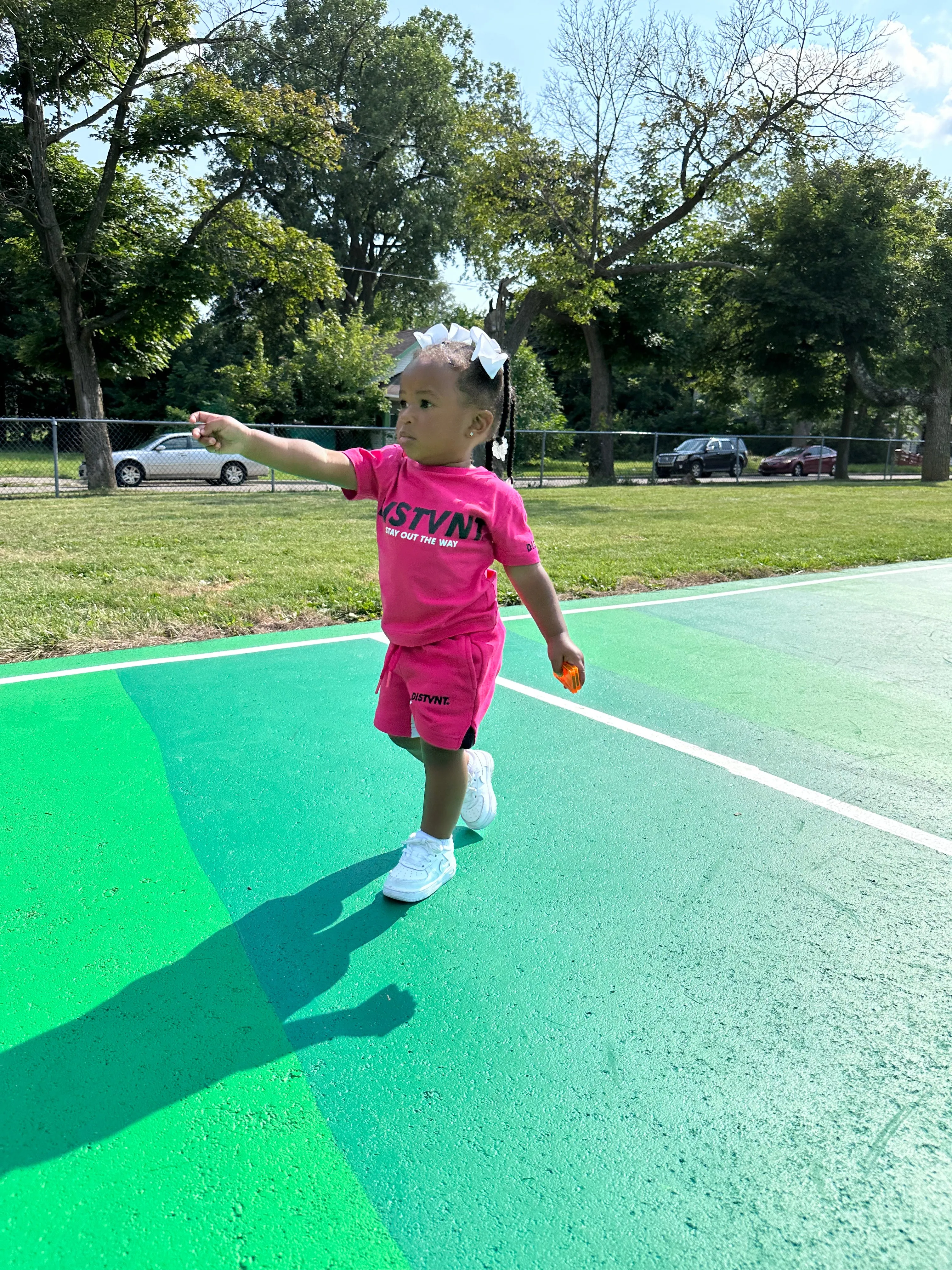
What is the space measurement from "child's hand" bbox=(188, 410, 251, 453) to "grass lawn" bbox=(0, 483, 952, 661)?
3.33 m

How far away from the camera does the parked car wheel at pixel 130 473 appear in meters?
21.7

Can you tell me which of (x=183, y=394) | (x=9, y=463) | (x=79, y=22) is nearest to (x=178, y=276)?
(x=79, y=22)

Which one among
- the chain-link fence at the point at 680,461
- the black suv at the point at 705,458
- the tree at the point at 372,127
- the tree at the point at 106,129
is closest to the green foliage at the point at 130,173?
the tree at the point at 106,129

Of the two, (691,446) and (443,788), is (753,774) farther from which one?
(691,446)

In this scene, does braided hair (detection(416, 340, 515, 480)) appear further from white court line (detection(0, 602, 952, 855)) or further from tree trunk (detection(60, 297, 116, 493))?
tree trunk (detection(60, 297, 116, 493))

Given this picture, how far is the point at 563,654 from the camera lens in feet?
9.12

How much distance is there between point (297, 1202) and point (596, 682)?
12.3 feet

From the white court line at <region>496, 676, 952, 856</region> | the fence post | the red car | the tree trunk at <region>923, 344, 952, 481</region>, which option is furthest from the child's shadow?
the red car

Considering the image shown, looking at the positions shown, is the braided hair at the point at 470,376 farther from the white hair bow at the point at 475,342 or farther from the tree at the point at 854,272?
the tree at the point at 854,272

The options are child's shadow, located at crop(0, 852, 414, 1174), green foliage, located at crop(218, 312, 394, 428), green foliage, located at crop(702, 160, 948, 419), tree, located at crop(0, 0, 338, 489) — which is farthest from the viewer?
green foliage, located at crop(218, 312, 394, 428)

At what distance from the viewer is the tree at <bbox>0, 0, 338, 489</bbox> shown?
1586 cm

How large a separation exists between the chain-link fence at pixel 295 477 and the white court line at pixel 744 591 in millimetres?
6838

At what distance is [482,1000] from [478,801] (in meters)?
0.94

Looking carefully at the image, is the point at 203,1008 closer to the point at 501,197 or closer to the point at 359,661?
the point at 359,661
